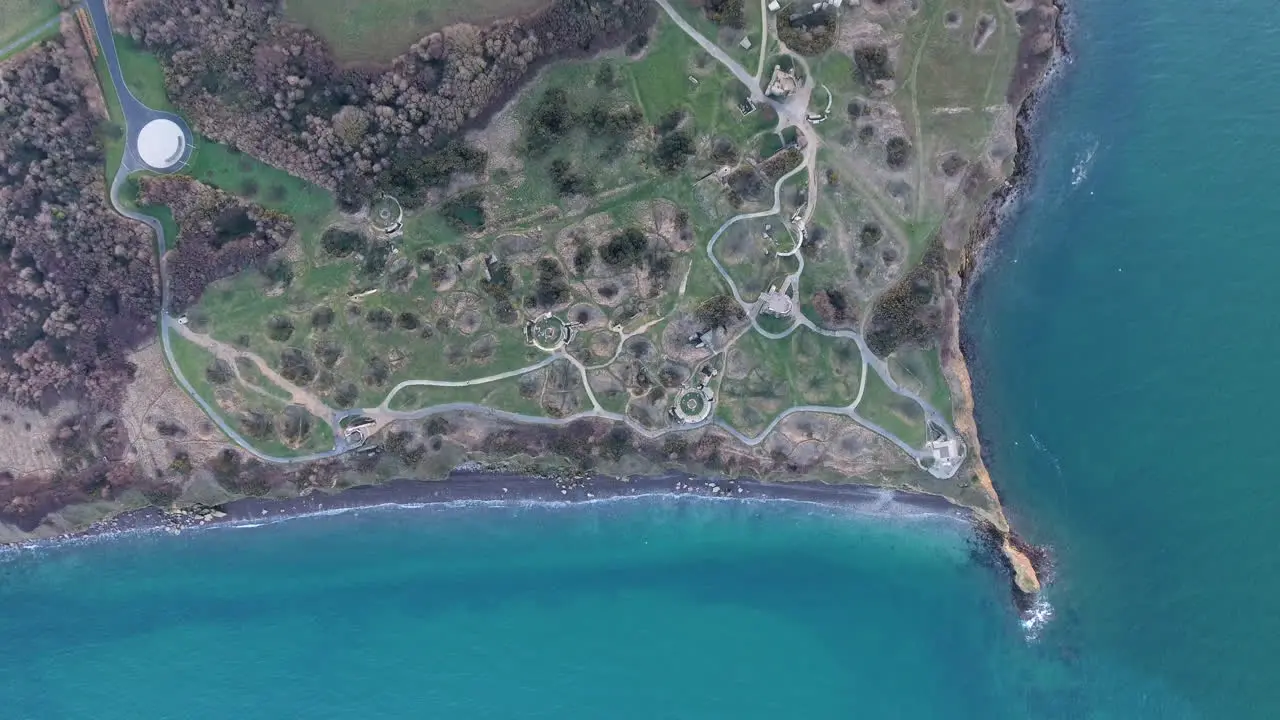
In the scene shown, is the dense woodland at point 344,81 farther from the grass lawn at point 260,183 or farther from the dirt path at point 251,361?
the dirt path at point 251,361

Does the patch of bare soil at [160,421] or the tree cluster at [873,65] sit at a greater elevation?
the patch of bare soil at [160,421]

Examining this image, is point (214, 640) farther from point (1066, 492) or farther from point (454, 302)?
point (1066, 492)

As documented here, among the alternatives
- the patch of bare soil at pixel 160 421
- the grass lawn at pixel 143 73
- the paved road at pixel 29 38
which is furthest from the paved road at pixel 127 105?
the patch of bare soil at pixel 160 421

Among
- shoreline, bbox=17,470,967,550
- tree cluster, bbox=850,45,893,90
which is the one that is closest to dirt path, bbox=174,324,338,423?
shoreline, bbox=17,470,967,550

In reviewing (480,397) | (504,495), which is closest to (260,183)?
(480,397)

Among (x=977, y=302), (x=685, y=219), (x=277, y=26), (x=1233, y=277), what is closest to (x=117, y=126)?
(x=277, y=26)

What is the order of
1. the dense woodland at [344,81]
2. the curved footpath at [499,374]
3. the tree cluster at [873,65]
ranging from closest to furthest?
the dense woodland at [344,81], the tree cluster at [873,65], the curved footpath at [499,374]
